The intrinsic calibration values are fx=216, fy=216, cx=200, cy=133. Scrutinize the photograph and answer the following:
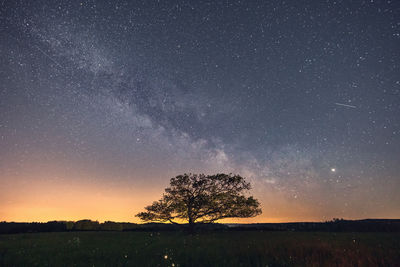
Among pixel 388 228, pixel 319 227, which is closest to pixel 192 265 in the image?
pixel 388 228

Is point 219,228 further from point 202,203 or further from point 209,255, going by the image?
point 209,255

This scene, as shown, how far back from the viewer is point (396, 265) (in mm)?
6020

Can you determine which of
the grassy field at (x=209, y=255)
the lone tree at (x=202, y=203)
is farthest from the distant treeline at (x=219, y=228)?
the grassy field at (x=209, y=255)

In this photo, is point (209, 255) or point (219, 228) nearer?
point (209, 255)

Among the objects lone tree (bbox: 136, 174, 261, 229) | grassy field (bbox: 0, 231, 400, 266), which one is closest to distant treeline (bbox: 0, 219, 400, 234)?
lone tree (bbox: 136, 174, 261, 229)

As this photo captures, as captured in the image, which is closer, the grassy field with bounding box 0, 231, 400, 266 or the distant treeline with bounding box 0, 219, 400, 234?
the grassy field with bounding box 0, 231, 400, 266

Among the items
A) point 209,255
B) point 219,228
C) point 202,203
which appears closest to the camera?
point 209,255

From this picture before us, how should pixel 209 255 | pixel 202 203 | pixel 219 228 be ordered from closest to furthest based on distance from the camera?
pixel 209 255
pixel 202 203
pixel 219 228

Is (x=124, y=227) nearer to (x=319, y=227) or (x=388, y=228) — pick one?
(x=319, y=227)

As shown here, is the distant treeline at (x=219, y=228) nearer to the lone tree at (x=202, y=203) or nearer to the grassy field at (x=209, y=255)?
the lone tree at (x=202, y=203)

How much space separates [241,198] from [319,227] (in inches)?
1343

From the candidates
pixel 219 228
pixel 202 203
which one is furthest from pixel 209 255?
pixel 219 228

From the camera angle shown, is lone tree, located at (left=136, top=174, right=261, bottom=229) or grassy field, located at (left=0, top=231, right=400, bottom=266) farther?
lone tree, located at (left=136, top=174, right=261, bottom=229)

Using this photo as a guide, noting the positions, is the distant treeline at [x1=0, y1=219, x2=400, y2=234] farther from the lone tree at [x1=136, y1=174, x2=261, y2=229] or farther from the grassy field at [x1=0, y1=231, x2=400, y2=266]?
the grassy field at [x1=0, y1=231, x2=400, y2=266]
